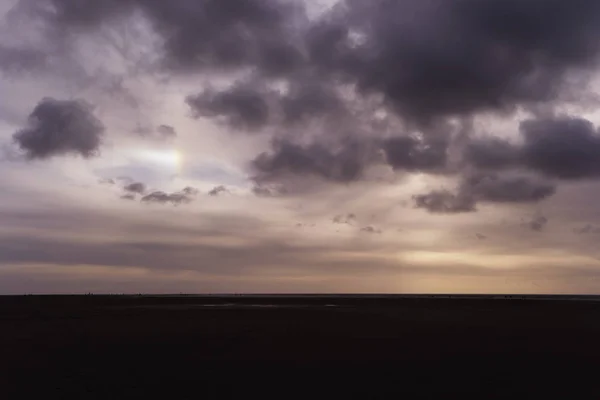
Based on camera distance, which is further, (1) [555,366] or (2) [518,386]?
(1) [555,366]

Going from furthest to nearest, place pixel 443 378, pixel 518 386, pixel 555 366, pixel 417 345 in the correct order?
pixel 417 345, pixel 555 366, pixel 443 378, pixel 518 386

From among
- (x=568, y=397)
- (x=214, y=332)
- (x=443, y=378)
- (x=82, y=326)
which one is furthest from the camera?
(x=82, y=326)

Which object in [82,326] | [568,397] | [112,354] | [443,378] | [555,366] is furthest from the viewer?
[82,326]

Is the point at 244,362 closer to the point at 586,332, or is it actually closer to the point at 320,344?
the point at 320,344

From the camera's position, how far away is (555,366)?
77.6 ft

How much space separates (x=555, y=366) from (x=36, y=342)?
1076 inches

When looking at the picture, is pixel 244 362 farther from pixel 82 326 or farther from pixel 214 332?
pixel 82 326

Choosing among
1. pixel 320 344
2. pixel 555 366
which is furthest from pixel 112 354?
→ pixel 555 366

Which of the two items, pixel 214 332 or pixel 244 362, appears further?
pixel 214 332

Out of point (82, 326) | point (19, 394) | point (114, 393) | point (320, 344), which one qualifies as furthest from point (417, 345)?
point (82, 326)

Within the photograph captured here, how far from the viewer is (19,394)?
17.8m

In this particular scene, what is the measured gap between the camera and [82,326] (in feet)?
140

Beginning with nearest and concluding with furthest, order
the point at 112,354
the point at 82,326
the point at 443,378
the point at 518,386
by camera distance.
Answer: the point at 518,386
the point at 443,378
the point at 112,354
the point at 82,326

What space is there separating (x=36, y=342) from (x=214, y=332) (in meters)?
11.3
